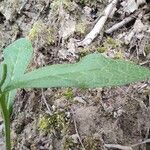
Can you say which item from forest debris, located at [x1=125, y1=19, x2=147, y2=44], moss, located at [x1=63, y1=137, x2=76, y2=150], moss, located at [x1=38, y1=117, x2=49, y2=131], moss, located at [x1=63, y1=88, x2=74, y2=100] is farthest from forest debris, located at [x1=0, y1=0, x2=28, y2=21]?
moss, located at [x1=63, y1=137, x2=76, y2=150]

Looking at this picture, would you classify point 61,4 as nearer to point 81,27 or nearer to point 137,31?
point 81,27

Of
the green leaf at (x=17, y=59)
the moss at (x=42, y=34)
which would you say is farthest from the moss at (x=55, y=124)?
the moss at (x=42, y=34)

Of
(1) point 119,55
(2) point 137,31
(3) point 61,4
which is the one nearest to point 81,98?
(1) point 119,55

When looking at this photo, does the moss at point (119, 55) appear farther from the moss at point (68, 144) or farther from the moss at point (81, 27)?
the moss at point (68, 144)

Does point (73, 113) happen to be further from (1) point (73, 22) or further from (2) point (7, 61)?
(1) point (73, 22)

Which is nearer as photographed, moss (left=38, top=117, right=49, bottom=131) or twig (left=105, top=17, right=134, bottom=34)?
moss (left=38, top=117, right=49, bottom=131)

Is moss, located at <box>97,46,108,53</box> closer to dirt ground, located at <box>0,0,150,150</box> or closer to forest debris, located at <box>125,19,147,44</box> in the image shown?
dirt ground, located at <box>0,0,150,150</box>

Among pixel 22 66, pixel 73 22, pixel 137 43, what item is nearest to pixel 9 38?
pixel 73 22
